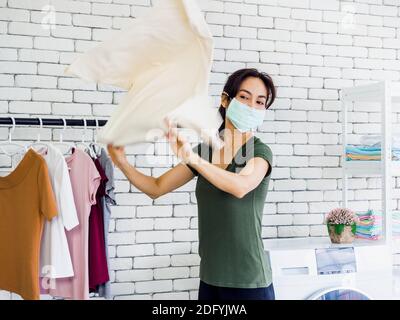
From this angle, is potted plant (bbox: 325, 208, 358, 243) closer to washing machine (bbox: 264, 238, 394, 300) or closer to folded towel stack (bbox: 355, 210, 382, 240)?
washing machine (bbox: 264, 238, 394, 300)

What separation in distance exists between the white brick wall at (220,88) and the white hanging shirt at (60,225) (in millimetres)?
524

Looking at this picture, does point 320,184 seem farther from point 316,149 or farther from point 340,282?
point 340,282

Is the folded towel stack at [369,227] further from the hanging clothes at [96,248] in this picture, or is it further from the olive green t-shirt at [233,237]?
the hanging clothes at [96,248]

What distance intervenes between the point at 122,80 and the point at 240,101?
57 cm

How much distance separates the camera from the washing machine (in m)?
2.60

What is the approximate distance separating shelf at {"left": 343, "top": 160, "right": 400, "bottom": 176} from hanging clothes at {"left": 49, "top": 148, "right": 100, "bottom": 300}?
157 centimetres

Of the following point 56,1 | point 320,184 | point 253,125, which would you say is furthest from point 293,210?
point 56,1

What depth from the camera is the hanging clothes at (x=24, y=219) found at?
2.21 meters

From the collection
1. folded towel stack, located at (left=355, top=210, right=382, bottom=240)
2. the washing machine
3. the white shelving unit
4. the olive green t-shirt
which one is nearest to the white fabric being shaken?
the olive green t-shirt

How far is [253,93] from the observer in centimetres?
186

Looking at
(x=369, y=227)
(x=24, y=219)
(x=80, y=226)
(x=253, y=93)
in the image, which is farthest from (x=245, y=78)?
(x=369, y=227)

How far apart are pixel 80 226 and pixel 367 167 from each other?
5.48ft

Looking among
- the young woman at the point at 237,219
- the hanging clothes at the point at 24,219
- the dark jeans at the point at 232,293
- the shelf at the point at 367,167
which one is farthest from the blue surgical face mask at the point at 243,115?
the shelf at the point at 367,167

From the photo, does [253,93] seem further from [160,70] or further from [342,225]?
[342,225]
